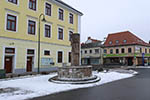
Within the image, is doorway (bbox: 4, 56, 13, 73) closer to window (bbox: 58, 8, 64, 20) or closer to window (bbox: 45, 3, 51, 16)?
window (bbox: 45, 3, 51, 16)

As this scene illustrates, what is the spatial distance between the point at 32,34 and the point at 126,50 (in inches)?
1200

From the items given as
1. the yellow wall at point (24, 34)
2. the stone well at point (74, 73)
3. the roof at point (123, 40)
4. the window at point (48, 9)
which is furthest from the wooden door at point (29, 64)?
the roof at point (123, 40)

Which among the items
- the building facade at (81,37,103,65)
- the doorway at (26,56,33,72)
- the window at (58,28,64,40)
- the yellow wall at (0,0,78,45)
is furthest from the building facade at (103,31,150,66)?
the doorway at (26,56,33,72)

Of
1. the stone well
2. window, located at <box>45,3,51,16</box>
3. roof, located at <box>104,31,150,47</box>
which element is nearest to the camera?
the stone well

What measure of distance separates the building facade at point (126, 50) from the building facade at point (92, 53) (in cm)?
181

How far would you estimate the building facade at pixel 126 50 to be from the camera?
3849 cm

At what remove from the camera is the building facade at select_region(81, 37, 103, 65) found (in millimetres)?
45156

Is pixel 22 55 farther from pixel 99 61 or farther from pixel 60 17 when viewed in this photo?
pixel 99 61

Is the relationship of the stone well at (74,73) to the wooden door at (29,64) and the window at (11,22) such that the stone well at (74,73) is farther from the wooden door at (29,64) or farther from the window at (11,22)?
the window at (11,22)

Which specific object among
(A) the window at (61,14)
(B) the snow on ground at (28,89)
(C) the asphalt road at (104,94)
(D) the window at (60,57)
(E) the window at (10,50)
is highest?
(A) the window at (61,14)

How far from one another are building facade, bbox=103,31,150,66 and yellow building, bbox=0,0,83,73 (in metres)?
22.6

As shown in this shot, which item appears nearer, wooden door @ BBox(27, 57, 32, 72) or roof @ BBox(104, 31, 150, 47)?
wooden door @ BBox(27, 57, 32, 72)

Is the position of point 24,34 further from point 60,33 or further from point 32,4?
point 60,33

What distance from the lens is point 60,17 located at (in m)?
21.8
